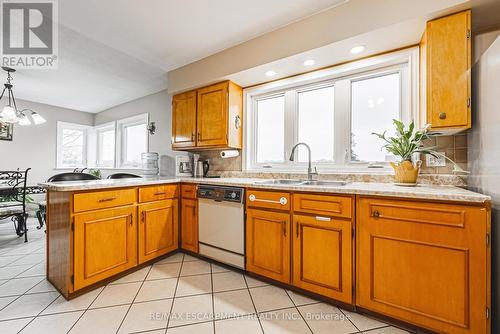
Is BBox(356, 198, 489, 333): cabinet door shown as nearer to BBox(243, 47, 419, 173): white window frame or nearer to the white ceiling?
BBox(243, 47, 419, 173): white window frame

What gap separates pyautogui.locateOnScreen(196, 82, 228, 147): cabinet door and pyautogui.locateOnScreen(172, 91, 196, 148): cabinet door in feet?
0.36

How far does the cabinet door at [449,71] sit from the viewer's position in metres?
1.39

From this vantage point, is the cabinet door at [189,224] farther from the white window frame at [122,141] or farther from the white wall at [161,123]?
the white window frame at [122,141]

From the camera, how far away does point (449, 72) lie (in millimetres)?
1430

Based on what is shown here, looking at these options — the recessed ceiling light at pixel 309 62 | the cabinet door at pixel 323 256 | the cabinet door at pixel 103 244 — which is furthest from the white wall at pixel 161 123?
the cabinet door at pixel 323 256

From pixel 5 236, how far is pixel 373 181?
4966 mm

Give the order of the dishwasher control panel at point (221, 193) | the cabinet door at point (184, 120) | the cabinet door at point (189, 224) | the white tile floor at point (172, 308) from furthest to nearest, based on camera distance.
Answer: the cabinet door at point (184, 120) < the cabinet door at point (189, 224) < the dishwasher control panel at point (221, 193) < the white tile floor at point (172, 308)

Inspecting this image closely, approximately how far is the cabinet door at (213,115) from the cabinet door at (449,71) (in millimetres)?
1919

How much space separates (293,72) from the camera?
2326mm

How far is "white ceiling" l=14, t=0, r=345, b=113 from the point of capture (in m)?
1.77

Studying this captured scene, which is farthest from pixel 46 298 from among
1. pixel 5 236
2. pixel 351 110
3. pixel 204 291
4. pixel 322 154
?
pixel 351 110

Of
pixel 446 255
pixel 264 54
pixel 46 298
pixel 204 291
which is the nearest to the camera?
pixel 446 255

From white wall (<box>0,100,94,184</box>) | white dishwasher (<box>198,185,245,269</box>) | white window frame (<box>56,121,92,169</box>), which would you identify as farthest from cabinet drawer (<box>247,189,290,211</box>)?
white window frame (<box>56,121,92,169</box>)

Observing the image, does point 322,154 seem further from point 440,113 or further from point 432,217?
point 432,217
